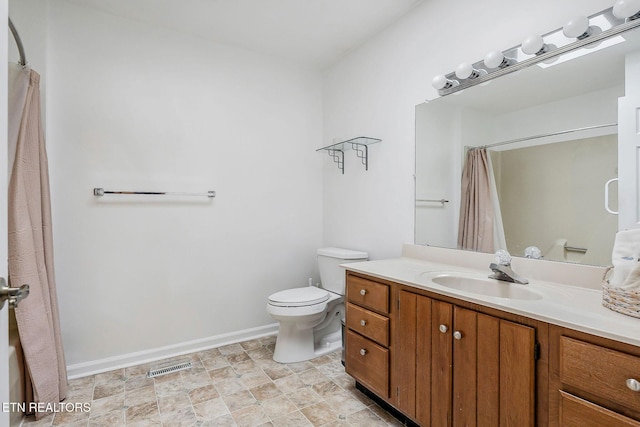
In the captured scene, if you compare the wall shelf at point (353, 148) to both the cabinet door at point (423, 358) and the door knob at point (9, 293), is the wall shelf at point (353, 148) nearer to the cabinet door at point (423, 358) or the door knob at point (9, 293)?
the cabinet door at point (423, 358)

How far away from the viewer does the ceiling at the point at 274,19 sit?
2.07m


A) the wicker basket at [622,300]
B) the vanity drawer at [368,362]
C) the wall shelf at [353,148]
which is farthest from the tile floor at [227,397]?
the wall shelf at [353,148]

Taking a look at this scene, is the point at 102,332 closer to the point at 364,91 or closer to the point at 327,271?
the point at 327,271

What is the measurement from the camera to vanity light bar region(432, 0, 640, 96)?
1254mm

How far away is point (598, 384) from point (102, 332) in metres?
2.61

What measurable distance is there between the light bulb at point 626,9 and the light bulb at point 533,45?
0.82 ft

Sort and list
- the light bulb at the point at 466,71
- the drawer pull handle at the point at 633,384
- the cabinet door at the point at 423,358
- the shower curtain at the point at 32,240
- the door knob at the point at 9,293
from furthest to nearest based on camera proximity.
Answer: the light bulb at the point at 466,71 < the shower curtain at the point at 32,240 < the cabinet door at the point at 423,358 < the drawer pull handle at the point at 633,384 < the door knob at the point at 9,293

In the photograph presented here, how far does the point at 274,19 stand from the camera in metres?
2.24

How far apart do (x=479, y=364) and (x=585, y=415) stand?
320 mm

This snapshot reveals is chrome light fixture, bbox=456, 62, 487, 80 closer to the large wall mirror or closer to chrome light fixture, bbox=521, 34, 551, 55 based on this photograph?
the large wall mirror

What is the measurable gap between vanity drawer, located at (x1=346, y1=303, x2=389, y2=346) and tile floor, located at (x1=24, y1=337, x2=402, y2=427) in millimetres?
409

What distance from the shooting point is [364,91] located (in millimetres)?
2529

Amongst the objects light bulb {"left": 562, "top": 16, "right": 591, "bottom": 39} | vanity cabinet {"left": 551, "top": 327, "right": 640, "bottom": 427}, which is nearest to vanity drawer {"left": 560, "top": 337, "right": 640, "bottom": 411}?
vanity cabinet {"left": 551, "top": 327, "right": 640, "bottom": 427}

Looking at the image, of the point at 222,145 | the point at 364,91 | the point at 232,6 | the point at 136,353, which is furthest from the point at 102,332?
the point at 364,91
